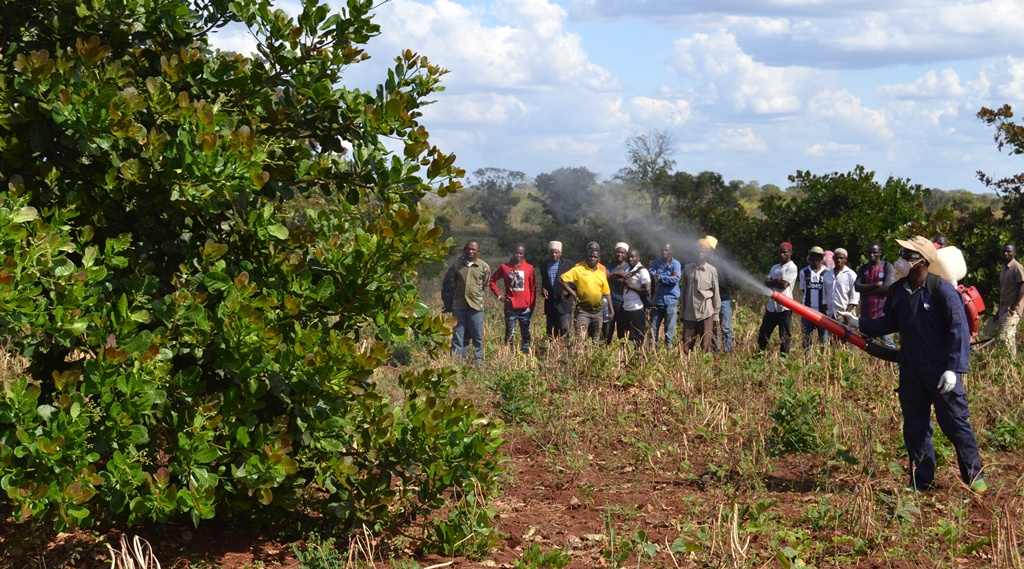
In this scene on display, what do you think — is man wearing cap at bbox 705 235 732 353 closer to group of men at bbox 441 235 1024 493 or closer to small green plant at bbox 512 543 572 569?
group of men at bbox 441 235 1024 493

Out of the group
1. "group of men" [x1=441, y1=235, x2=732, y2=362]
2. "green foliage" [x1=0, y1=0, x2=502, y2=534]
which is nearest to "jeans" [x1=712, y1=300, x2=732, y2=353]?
"group of men" [x1=441, y1=235, x2=732, y2=362]

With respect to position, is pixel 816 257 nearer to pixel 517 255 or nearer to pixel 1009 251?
pixel 1009 251

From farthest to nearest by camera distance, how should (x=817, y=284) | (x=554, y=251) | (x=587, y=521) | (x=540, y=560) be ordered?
(x=554, y=251) < (x=817, y=284) < (x=587, y=521) < (x=540, y=560)

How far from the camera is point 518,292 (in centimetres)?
1364

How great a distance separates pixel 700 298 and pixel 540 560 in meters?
8.04

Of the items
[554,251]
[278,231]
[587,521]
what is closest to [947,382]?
[587,521]

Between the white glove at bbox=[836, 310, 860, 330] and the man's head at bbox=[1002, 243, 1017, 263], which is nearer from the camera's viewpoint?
the white glove at bbox=[836, 310, 860, 330]

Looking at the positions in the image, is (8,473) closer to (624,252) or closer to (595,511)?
(595,511)

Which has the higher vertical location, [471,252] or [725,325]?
[471,252]

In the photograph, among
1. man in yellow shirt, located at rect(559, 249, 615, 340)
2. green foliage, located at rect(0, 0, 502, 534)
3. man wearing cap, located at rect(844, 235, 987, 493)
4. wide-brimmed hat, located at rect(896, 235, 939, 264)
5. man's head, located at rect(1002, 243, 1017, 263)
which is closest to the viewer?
green foliage, located at rect(0, 0, 502, 534)

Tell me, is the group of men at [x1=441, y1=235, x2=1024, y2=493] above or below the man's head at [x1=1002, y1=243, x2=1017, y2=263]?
below

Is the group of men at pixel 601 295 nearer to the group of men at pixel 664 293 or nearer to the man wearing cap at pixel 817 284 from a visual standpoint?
the group of men at pixel 664 293

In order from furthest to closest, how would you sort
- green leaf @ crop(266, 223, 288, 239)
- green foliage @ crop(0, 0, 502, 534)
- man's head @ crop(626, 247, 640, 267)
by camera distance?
man's head @ crop(626, 247, 640, 267), green leaf @ crop(266, 223, 288, 239), green foliage @ crop(0, 0, 502, 534)

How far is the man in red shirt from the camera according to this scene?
13641 millimetres
